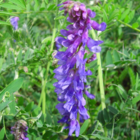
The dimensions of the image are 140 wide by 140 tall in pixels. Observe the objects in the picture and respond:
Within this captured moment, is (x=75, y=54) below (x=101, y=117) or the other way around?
the other way around

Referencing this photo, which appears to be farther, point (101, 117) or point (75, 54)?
point (101, 117)

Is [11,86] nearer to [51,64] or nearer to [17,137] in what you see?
[17,137]

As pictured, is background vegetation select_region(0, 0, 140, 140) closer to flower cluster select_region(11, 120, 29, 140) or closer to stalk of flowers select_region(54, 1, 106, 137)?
flower cluster select_region(11, 120, 29, 140)

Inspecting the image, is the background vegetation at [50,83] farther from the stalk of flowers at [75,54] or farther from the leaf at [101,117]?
the stalk of flowers at [75,54]

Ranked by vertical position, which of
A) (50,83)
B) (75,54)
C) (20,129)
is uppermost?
Result: (75,54)

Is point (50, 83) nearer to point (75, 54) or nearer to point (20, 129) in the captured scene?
point (20, 129)

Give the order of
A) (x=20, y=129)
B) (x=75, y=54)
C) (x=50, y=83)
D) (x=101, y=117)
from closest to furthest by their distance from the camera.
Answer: (x=75, y=54)
(x=20, y=129)
(x=101, y=117)
(x=50, y=83)

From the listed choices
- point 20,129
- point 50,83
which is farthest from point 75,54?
point 50,83
